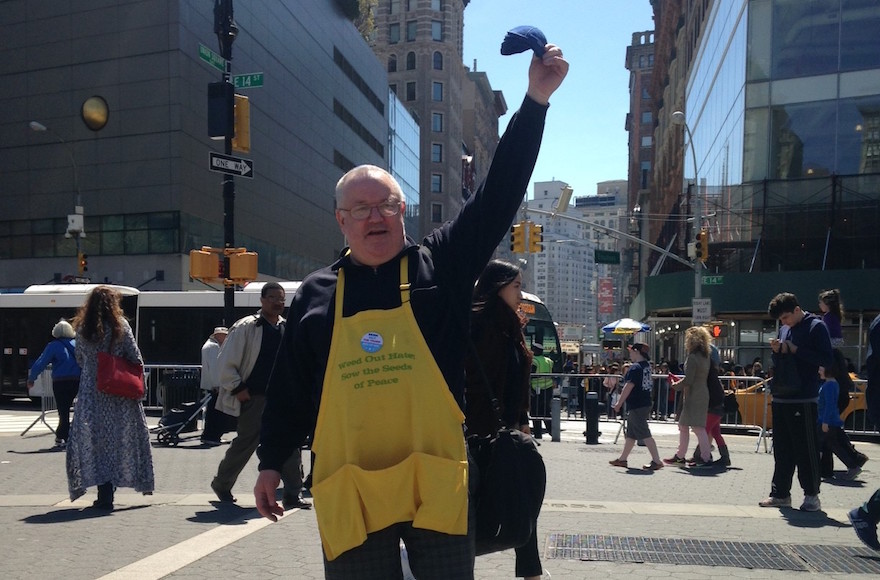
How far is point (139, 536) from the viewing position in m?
5.92

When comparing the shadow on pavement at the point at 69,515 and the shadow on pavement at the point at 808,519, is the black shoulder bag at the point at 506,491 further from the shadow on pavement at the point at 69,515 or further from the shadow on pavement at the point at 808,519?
the shadow on pavement at the point at 69,515

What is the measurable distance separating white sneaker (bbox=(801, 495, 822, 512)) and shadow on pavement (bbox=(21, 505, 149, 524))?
581 centimetres

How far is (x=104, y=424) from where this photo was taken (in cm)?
685

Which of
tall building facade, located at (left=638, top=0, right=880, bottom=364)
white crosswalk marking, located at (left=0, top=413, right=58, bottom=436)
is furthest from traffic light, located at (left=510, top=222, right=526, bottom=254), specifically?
white crosswalk marking, located at (left=0, top=413, right=58, bottom=436)

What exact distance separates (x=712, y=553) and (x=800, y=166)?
23.5 meters

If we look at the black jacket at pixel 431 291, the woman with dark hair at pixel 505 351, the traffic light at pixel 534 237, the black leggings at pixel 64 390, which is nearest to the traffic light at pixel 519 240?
the traffic light at pixel 534 237

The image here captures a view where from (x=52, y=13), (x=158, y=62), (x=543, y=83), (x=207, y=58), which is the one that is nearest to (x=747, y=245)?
(x=207, y=58)

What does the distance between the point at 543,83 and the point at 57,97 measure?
3736 cm

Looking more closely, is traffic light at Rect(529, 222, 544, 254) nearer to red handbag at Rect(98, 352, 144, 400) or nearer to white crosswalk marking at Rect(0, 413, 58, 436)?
white crosswalk marking at Rect(0, 413, 58, 436)

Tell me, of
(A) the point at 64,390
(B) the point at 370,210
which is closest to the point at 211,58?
(A) the point at 64,390

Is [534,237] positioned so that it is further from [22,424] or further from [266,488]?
[266,488]

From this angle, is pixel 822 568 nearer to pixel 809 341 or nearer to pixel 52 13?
pixel 809 341

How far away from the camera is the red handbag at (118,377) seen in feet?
22.2

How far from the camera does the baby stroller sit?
1167cm
